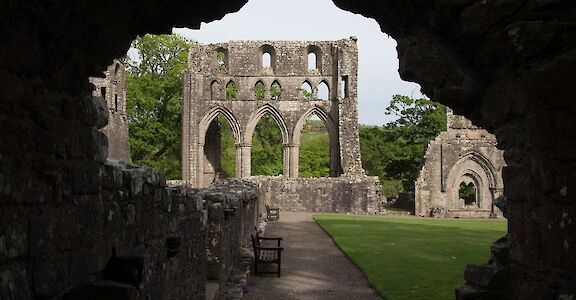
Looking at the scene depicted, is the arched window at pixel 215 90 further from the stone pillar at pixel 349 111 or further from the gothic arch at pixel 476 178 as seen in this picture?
the gothic arch at pixel 476 178

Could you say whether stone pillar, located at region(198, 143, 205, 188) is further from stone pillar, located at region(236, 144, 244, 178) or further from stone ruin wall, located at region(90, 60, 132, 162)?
stone ruin wall, located at region(90, 60, 132, 162)

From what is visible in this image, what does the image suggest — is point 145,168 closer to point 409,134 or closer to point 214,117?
point 214,117

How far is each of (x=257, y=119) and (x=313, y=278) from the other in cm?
2668

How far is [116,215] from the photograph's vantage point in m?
3.71

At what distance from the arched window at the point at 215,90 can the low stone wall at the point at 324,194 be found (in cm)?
840

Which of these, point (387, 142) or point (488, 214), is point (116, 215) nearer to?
point (488, 214)

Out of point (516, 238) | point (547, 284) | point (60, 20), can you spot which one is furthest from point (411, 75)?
point (60, 20)

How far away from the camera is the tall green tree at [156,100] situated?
3741 centimetres

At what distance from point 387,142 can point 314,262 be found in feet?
98.1

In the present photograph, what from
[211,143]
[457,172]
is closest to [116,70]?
[211,143]

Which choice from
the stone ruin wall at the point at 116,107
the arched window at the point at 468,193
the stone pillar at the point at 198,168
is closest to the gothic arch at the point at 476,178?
the arched window at the point at 468,193

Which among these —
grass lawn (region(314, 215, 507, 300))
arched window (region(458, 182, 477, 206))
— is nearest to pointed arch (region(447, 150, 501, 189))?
arched window (region(458, 182, 477, 206))

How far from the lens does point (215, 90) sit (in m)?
38.5

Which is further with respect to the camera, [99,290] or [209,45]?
[209,45]
